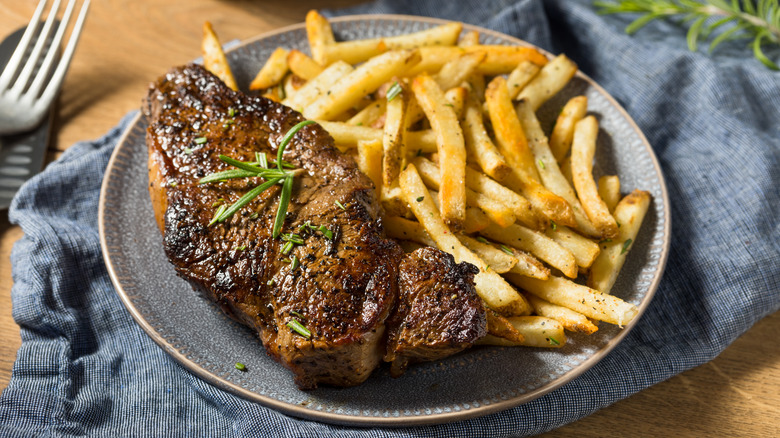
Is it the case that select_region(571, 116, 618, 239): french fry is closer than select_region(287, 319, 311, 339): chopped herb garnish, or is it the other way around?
select_region(287, 319, 311, 339): chopped herb garnish

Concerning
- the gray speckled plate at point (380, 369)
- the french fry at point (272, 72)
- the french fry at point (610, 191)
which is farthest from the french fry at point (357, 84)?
the french fry at point (610, 191)

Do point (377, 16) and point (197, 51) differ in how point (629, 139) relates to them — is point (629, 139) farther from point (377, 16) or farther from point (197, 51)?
point (197, 51)

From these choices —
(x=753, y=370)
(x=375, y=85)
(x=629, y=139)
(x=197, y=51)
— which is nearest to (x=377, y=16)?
(x=375, y=85)

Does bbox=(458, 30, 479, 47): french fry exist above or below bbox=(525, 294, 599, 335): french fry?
above

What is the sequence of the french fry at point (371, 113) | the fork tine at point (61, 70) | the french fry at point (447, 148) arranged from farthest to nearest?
the fork tine at point (61, 70) → the french fry at point (371, 113) → the french fry at point (447, 148)

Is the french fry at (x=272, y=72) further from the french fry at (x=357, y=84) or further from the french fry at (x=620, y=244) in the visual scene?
the french fry at (x=620, y=244)

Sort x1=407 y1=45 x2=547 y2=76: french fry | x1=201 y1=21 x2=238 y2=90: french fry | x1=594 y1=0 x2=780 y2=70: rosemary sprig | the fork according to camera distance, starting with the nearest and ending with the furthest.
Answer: x1=407 y1=45 x2=547 y2=76: french fry, x1=201 y1=21 x2=238 y2=90: french fry, the fork, x1=594 y1=0 x2=780 y2=70: rosemary sprig

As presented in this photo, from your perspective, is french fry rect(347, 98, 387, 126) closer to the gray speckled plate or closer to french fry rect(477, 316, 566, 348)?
the gray speckled plate

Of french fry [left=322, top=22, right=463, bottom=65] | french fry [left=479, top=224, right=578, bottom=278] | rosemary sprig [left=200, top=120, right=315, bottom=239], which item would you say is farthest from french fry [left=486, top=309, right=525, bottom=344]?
french fry [left=322, top=22, right=463, bottom=65]
